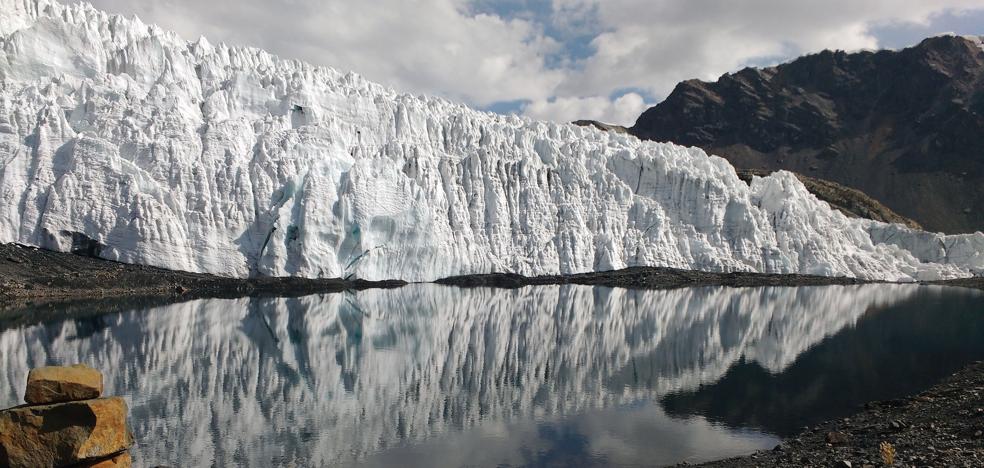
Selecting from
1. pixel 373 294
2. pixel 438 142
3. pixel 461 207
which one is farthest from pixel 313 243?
pixel 438 142

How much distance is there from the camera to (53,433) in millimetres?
9273

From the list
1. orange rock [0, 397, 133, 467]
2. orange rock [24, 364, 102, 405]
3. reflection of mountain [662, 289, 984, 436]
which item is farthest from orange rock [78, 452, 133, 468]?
reflection of mountain [662, 289, 984, 436]

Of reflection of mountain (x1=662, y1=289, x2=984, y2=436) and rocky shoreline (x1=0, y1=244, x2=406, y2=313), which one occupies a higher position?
rocky shoreline (x1=0, y1=244, x2=406, y2=313)

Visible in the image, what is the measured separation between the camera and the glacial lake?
1680cm

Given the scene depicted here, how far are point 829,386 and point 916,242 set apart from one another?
74045 mm

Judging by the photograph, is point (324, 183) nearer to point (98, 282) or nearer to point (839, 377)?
point (98, 282)

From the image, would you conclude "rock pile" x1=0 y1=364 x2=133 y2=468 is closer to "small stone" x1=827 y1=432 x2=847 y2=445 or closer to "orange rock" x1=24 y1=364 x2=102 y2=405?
"orange rock" x1=24 y1=364 x2=102 y2=405

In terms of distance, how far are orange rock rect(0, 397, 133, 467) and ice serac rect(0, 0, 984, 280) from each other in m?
46.3

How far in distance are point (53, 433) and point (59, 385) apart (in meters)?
0.63

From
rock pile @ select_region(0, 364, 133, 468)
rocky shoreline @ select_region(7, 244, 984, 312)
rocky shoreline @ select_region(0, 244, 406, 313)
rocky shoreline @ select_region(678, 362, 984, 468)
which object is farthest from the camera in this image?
rocky shoreline @ select_region(0, 244, 406, 313)

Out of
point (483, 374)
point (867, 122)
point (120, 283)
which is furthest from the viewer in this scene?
point (867, 122)

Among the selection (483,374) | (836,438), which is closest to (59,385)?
(836,438)

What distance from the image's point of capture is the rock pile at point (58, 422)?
9172mm

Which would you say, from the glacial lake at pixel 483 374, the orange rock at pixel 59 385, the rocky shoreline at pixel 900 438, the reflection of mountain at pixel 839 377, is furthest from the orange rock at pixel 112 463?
the reflection of mountain at pixel 839 377
